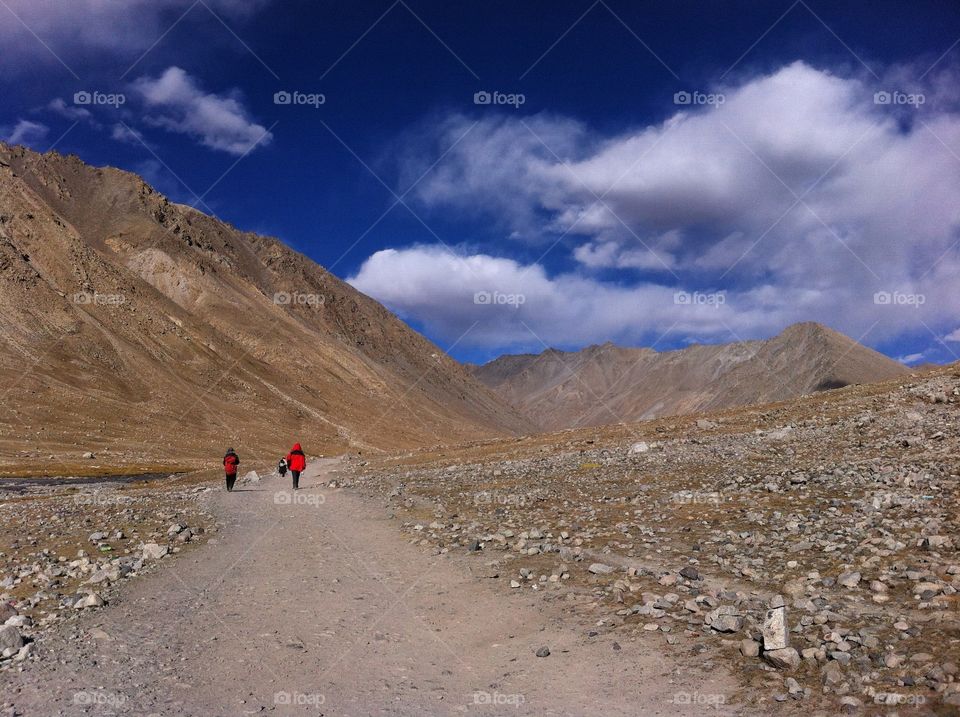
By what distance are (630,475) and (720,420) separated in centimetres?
2181

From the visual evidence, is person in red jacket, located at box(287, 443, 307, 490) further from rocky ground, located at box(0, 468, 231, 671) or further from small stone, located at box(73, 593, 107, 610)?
small stone, located at box(73, 593, 107, 610)

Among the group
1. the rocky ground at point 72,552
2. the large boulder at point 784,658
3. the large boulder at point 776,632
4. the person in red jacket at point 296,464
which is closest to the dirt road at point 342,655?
the rocky ground at point 72,552

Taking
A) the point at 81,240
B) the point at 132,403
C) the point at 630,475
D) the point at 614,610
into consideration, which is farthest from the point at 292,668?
the point at 81,240

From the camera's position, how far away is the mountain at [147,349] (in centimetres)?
7969

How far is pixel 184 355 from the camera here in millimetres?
109125

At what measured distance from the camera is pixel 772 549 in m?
11.6

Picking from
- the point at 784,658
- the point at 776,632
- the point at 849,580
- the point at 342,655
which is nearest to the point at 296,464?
the point at 342,655

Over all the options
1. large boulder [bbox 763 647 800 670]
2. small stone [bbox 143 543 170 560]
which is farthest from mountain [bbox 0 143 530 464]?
large boulder [bbox 763 647 800 670]

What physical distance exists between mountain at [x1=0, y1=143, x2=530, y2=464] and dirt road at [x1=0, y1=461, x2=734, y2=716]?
199 ft

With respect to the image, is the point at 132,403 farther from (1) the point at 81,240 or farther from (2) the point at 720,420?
(2) the point at 720,420

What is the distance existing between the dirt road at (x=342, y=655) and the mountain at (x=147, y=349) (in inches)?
2384

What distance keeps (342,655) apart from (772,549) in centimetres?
789

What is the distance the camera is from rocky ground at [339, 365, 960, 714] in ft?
23.2

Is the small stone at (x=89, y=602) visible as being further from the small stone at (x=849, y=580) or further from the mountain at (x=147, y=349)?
the mountain at (x=147, y=349)
